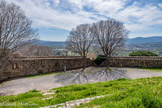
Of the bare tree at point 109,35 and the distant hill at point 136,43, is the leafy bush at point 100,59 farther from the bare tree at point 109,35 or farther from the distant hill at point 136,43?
the distant hill at point 136,43

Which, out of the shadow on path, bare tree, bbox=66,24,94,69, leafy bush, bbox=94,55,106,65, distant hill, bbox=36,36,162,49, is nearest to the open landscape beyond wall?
leafy bush, bbox=94,55,106,65

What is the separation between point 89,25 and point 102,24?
5.83 ft

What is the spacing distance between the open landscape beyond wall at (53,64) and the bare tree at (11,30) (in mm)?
3052

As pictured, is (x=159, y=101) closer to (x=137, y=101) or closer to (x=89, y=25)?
(x=137, y=101)

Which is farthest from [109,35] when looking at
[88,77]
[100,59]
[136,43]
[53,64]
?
[136,43]

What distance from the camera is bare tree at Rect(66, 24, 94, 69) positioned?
14141mm

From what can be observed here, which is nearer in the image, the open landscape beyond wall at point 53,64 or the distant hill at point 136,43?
the open landscape beyond wall at point 53,64

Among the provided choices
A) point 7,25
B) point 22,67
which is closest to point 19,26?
point 7,25

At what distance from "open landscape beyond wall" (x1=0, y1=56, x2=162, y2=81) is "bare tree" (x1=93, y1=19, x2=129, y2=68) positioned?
6.11 feet

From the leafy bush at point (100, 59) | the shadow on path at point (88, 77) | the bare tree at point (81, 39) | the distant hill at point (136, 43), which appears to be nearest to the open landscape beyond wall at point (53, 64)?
the leafy bush at point (100, 59)

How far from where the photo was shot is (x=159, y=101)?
2.11 m

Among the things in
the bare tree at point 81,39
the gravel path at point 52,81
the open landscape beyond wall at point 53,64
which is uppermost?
the bare tree at point 81,39

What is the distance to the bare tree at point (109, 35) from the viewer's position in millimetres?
13875

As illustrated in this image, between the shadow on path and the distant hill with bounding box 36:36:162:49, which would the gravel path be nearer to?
the shadow on path
